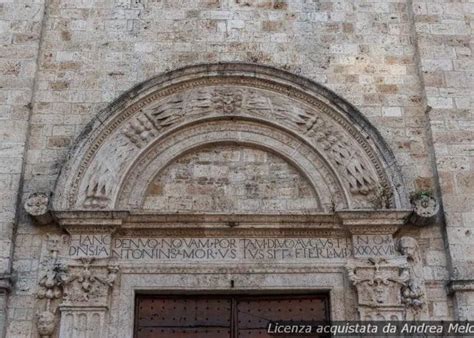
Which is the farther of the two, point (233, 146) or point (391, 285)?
point (233, 146)

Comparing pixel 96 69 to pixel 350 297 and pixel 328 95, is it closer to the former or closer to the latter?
pixel 328 95

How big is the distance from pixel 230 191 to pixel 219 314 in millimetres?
1509

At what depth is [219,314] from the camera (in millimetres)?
7727

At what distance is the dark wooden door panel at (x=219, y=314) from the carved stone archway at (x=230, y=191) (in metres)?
0.24

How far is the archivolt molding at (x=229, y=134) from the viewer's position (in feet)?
26.3

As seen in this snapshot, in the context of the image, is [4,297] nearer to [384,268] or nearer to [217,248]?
[217,248]

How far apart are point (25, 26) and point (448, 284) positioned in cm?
627

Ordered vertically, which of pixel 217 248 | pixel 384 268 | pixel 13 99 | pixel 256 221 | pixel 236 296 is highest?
pixel 13 99

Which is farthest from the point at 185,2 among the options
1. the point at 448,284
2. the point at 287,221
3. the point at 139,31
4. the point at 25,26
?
the point at 448,284

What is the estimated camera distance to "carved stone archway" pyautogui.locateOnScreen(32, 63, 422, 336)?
760 centimetres

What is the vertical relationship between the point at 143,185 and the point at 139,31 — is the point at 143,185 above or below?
below

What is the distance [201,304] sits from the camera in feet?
25.5

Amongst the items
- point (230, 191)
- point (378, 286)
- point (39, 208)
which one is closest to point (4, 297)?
point (39, 208)

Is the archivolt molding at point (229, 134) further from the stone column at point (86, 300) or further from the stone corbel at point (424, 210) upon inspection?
the stone column at point (86, 300)
